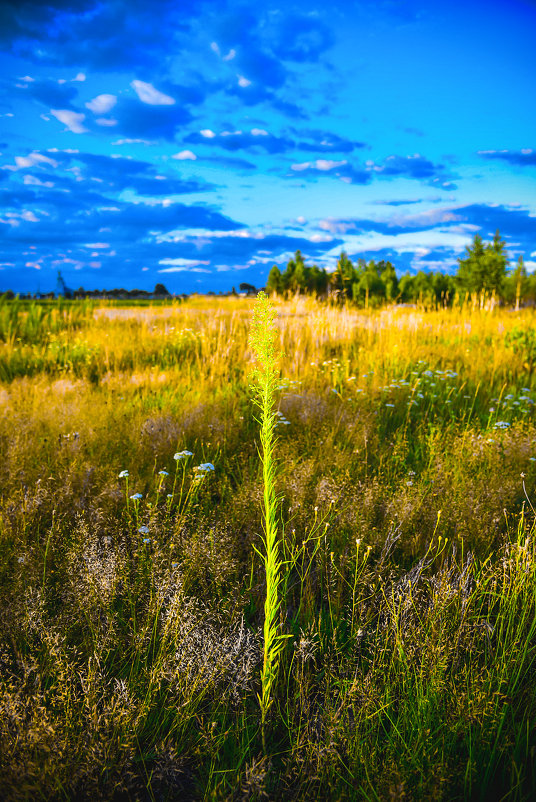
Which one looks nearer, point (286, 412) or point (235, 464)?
point (235, 464)

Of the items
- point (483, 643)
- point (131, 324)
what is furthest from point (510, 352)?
point (131, 324)

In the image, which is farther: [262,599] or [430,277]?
[430,277]

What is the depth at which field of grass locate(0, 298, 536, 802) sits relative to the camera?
1.42 m

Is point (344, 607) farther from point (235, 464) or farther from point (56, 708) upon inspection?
point (235, 464)

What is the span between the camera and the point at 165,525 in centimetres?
256

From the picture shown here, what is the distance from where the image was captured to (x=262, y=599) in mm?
2205

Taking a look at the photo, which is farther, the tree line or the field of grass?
the tree line

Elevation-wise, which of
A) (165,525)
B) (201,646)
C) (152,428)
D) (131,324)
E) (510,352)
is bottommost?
(201,646)

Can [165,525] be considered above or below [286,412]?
below

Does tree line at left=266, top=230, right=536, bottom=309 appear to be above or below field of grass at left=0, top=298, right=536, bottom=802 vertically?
above

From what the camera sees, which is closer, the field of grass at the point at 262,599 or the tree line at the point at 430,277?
the field of grass at the point at 262,599

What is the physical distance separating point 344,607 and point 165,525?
1.07 meters

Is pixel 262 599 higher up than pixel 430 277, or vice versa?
pixel 430 277

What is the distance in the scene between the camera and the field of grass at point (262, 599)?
1415 millimetres
